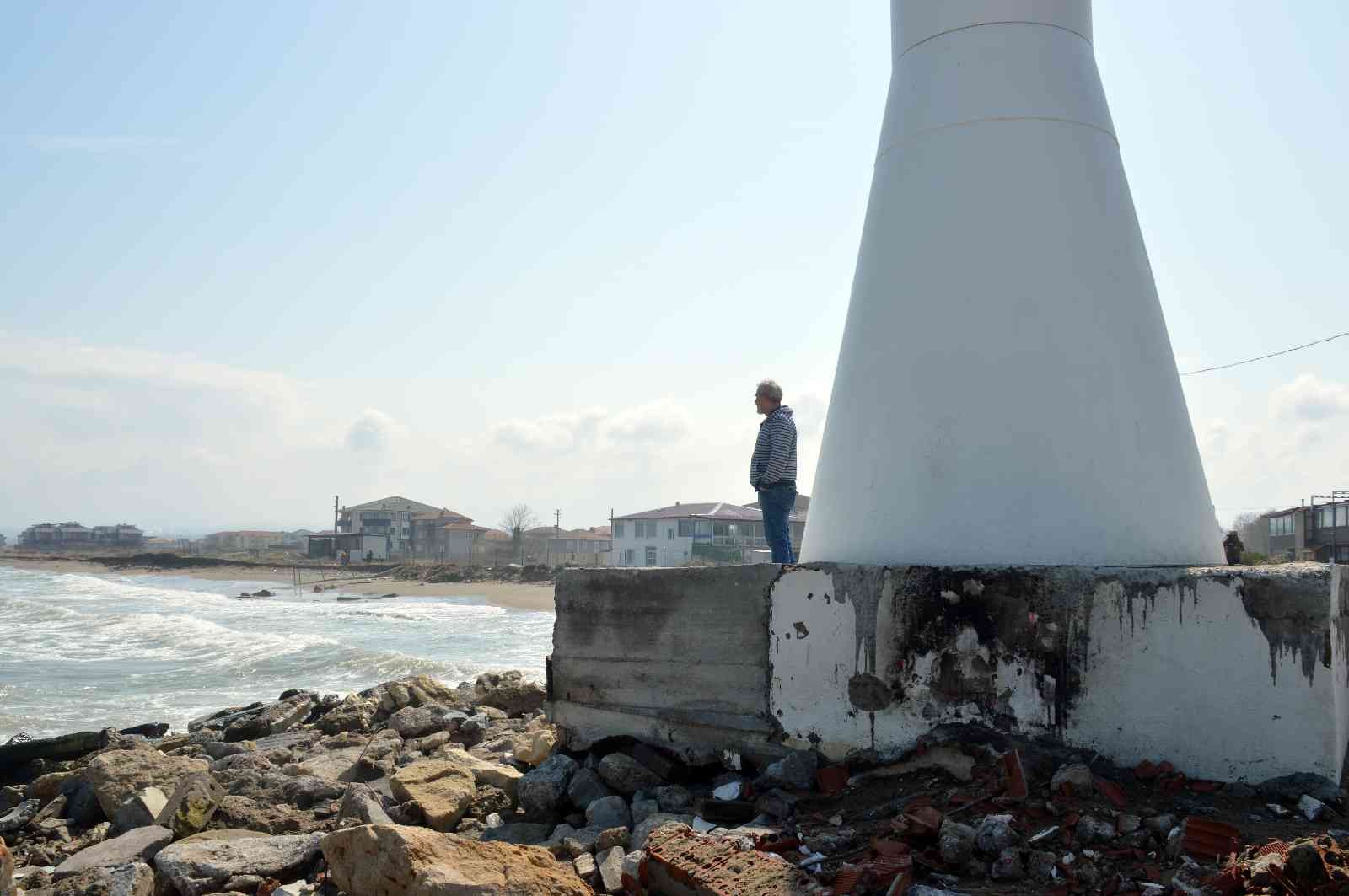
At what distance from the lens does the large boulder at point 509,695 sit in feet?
29.0

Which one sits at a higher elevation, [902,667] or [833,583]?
[833,583]

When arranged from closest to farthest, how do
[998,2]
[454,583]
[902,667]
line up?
[902,667]
[998,2]
[454,583]

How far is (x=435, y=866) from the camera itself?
11.7ft

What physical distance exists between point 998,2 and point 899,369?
1.97 m

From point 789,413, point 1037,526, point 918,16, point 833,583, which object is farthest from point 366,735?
point 918,16

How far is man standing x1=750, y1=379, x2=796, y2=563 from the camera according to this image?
247 inches

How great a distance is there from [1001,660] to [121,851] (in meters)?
4.02

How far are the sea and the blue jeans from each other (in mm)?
5318

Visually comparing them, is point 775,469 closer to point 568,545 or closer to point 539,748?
point 539,748

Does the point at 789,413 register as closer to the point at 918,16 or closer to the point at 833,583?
the point at 833,583

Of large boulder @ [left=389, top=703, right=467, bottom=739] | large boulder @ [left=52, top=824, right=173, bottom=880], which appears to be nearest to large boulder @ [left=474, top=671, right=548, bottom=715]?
large boulder @ [left=389, top=703, right=467, bottom=739]

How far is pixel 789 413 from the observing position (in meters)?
6.43

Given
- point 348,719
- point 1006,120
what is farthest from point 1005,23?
point 348,719

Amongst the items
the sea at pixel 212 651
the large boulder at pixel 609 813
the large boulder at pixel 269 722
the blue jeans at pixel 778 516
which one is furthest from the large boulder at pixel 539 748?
the sea at pixel 212 651
